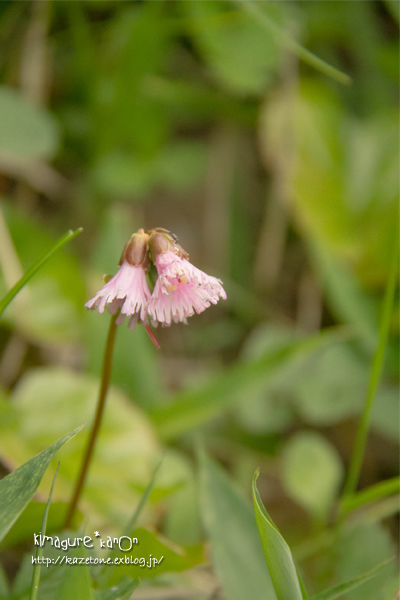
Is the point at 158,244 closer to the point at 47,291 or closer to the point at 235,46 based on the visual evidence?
the point at 47,291

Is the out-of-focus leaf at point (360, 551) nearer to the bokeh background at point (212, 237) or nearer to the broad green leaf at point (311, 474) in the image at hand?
the bokeh background at point (212, 237)

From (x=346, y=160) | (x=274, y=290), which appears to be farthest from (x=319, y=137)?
(x=274, y=290)

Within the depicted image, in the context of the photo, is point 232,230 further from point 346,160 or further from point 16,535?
point 16,535

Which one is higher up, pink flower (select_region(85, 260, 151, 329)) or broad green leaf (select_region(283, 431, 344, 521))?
pink flower (select_region(85, 260, 151, 329))

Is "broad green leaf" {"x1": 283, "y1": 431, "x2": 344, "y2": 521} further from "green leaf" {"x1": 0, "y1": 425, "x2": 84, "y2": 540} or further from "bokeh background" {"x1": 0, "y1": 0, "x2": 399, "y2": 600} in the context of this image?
"green leaf" {"x1": 0, "y1": 425, "x2": 84, "y2": 540}

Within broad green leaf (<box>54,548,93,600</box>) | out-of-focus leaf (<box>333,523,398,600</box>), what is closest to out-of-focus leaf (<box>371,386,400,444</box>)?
out-of-focus leaf (<box>333,523,398,600</box>)

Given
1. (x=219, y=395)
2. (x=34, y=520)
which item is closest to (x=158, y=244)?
(x=34, y=520)

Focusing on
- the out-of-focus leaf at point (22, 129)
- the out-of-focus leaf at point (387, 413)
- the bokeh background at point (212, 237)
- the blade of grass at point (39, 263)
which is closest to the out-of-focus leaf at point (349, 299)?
the bokeh background at point (212, 237)
